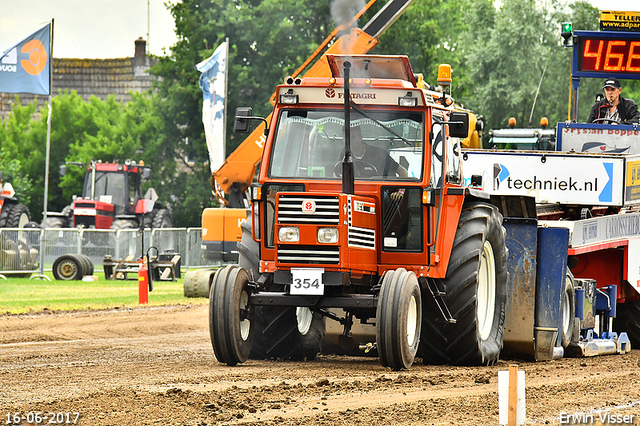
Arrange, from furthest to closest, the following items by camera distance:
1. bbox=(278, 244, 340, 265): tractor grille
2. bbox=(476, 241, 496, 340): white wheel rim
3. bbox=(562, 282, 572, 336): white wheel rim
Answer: bbox=(562, 282, 572, 336): white wheel rim < bbox=(476, 241, 496, 340): white wheel rim < bbox=(278, 244, 340, 265): tractor grille

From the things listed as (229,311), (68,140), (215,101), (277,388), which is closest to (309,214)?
(229,311)

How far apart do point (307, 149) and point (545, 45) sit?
33.6 m

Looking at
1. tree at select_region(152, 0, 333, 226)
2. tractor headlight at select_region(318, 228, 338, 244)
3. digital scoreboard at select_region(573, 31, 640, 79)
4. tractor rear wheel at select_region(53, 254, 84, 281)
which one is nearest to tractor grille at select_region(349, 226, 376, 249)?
tractor headlight at select_region(318, 228, 338, 244)

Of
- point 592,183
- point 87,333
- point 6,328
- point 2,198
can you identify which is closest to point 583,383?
point 592,183

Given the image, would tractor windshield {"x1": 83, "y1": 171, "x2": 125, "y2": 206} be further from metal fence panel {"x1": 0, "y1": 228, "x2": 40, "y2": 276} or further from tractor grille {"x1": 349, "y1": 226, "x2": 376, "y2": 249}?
tractor grille {"x1": 349, "y1": 226, "x2": 376, "y2": 249}

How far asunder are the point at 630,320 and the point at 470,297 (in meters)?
4.99

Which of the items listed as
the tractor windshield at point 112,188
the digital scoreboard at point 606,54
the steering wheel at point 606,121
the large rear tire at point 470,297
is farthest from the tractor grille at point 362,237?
the tractor windshield at point 112,188

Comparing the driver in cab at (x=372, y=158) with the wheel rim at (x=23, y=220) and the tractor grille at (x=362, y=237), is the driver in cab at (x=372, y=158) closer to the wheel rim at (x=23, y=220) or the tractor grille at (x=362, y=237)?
the tractor grille at (x=362, y=237)

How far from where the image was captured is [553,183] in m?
13.0

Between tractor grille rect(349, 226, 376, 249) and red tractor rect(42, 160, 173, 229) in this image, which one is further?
red tractor rect(42, 160, 173, 229)

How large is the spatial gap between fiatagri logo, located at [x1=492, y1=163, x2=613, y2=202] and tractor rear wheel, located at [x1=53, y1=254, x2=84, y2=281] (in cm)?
1643

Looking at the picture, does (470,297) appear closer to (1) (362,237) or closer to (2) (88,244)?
(1) (362,237)

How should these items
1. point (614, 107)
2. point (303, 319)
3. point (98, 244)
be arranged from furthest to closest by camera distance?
point (98, 244), point (614, 107), point (303, 319)

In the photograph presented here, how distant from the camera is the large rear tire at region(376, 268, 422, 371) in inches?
344
